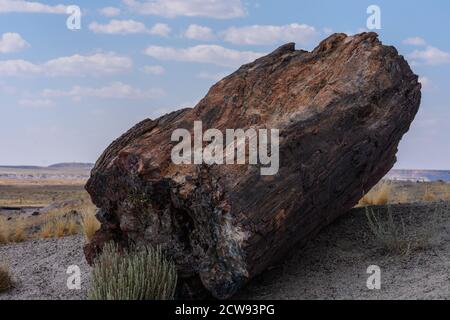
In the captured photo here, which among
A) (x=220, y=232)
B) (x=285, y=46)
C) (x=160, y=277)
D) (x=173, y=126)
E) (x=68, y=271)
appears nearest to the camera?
(x=220, y=232)

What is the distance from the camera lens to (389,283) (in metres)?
8.61

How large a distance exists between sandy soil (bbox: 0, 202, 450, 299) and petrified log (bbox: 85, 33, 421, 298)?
51cm

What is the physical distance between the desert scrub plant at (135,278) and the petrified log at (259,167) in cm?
36

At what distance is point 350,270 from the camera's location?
30.7 ft

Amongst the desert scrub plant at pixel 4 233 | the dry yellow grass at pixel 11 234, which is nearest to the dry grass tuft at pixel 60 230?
the dry yellow grass at pixel 11 234

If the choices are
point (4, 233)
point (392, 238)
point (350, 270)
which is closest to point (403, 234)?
point (392, 238)

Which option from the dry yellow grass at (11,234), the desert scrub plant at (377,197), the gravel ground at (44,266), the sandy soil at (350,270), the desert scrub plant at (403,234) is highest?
the desert scrub plant at (377,197)

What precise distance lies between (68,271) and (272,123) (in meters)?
5.74

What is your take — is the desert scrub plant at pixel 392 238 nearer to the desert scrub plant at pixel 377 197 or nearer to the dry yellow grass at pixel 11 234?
the desert scrub plant at pixel 377 197

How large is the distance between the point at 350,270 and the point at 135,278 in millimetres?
3225

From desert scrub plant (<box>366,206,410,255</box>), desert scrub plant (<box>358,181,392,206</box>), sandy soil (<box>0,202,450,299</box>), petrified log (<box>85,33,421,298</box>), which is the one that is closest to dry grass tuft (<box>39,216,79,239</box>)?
sandy soil (<box>0,202,450,299</box>)

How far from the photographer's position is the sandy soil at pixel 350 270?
845 centimetres
